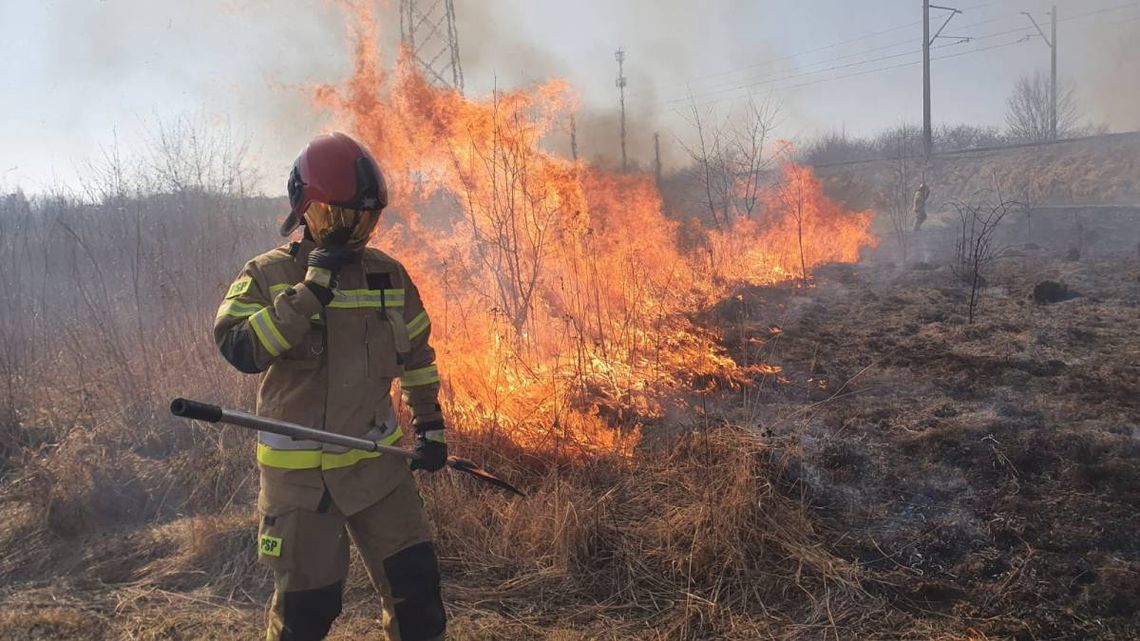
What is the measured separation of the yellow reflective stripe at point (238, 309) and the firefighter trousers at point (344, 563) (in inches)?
26.3

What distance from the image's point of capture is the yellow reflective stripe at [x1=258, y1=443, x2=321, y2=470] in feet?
7.14

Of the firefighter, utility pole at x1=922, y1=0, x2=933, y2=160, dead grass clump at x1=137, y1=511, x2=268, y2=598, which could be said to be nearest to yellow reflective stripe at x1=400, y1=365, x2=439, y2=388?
the firefighter

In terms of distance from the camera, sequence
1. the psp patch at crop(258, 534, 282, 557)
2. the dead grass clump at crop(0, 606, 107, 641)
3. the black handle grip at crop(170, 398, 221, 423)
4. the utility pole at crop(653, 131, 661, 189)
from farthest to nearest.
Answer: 1. the utility pole at crop(653, 131, 661, 189)
2. the dead grass clump at crop(0, 606, 107, 641)
3. the psp patch at crop(258, 534, 282, 557)
4. the black handle grip at crop(170, 398, 221, 423)

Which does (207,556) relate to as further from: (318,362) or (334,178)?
(334,178)

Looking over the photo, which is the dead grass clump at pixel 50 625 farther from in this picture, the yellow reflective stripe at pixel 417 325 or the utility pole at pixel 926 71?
the utility pole at pixel 926 71

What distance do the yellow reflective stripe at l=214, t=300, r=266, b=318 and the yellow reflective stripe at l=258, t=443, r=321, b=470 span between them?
0.48 meters

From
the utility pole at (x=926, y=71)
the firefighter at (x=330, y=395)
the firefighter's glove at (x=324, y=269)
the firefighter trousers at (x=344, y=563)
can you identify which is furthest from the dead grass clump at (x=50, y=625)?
the utility pole at (x=926, y=71)

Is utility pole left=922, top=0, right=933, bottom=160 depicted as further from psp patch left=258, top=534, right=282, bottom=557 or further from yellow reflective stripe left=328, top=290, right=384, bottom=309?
psp patch left=258, top=534, right=282, bottom=557

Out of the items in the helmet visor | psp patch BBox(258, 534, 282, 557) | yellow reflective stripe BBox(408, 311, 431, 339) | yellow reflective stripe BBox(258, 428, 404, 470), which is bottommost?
psp patch BBox(258, 534, 282, 557)

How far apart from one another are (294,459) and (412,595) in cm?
66

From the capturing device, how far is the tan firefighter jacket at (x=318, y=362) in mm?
2064

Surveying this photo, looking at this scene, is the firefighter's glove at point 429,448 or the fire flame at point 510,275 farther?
the fire flame at point 510,275

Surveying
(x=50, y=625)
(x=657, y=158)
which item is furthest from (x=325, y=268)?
(x=657, y=158)

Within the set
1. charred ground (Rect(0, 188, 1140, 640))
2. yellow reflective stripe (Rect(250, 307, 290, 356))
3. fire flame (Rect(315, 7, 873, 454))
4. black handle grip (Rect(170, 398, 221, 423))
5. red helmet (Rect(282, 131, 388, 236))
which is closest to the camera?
black handle grip (Rect(170, 398, 221, 423))
